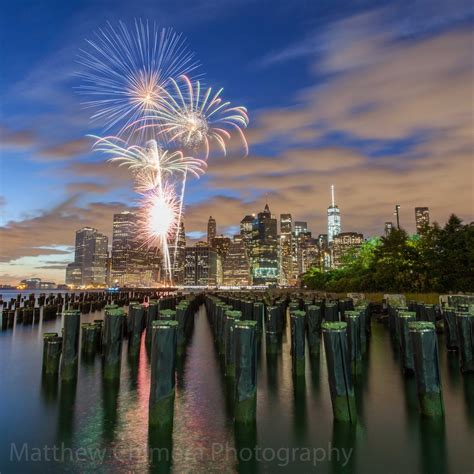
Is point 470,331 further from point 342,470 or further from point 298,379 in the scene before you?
point 342,470

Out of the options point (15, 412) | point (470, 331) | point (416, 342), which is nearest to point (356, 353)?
point (470, 331)

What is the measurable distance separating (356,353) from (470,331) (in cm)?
302

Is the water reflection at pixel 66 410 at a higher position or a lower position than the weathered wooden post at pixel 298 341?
lower

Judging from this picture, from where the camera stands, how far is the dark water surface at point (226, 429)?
539 centimetres

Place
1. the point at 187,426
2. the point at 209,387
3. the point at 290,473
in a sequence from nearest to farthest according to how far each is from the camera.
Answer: the point at 290,473 → the point at 187,426 → the point at 209,387

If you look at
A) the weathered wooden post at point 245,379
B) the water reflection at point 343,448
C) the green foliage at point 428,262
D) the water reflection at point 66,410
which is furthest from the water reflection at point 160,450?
the green foliage at point 428,262

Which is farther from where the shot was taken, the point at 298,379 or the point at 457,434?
the point at 298,379

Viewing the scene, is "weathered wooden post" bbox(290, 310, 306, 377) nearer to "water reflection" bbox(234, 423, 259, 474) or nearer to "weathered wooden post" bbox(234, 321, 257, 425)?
"weathered wooden post" bbox(234, 321, 257, 425)

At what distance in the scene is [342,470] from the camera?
17.0 feet

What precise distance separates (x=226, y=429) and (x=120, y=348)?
5.13m

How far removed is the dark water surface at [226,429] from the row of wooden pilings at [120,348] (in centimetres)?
42

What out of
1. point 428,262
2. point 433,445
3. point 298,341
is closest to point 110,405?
point 298,341


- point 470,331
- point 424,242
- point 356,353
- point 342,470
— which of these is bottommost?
point 342,470

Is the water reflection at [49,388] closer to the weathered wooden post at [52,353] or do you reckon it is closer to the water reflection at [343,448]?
the weathered wooden post at [52,353]
